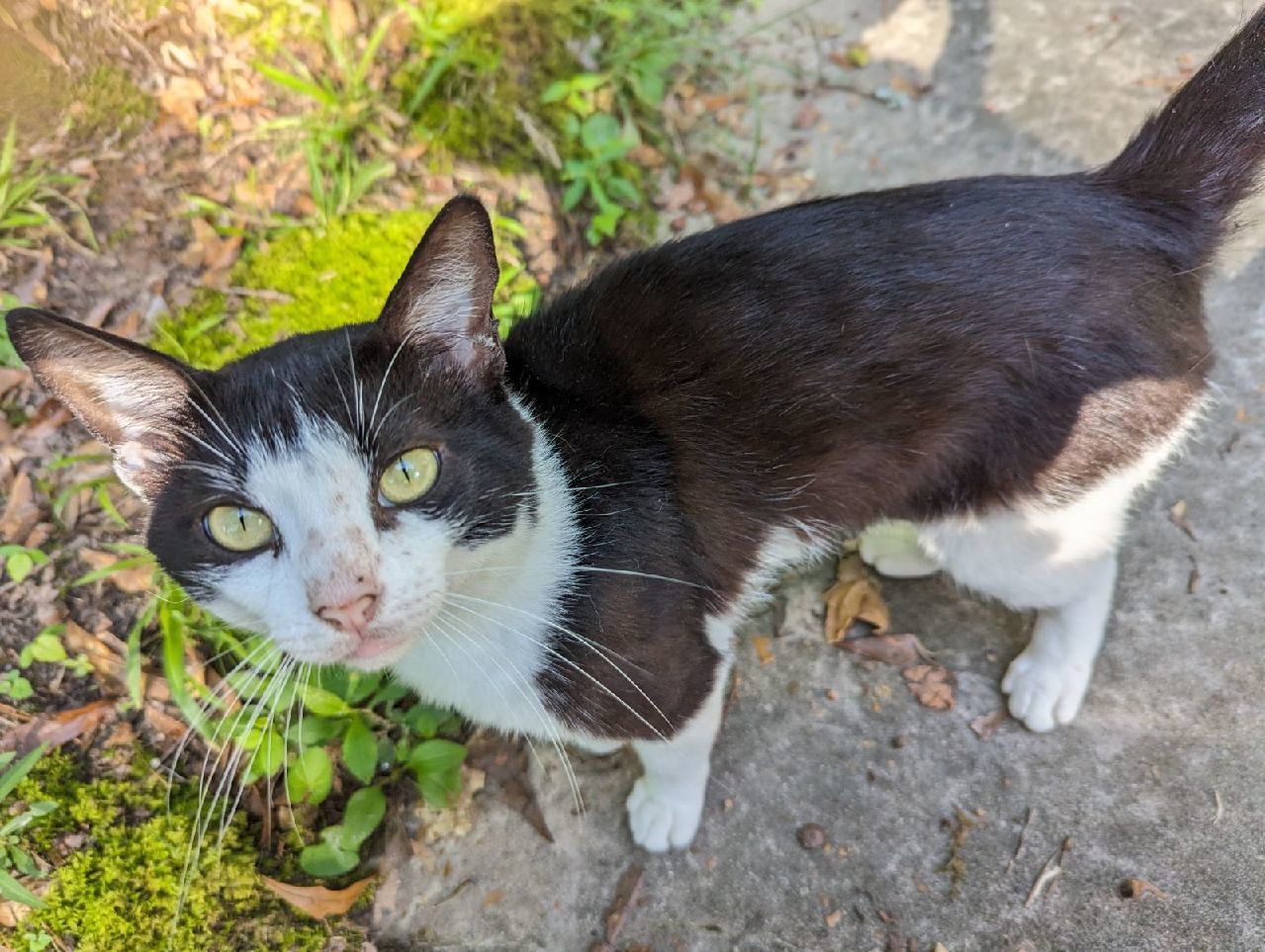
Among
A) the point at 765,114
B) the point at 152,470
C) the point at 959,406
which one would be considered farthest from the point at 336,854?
the point at 765,114

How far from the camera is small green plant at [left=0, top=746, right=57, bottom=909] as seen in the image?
5.95 ft

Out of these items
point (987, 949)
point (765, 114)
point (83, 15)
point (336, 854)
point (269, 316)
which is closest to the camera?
point (987, 949)

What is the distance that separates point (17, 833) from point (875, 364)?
2273mm

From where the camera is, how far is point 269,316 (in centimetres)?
271

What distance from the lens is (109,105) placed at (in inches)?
115

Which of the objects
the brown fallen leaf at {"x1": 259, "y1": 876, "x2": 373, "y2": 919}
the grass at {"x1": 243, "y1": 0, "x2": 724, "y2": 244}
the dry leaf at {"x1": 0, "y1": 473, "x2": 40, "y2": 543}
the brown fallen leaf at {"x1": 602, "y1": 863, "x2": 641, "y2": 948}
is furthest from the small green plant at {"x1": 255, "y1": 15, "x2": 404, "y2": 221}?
the brown fallen leaf at {"x1": 602, "y1": 863, "x2": 641, "y2": 948}

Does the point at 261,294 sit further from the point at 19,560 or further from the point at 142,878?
the point at 142,878

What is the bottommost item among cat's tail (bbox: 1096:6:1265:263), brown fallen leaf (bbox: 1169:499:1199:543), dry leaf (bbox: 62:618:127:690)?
dry leaf (bbox: 62:618:127:690)

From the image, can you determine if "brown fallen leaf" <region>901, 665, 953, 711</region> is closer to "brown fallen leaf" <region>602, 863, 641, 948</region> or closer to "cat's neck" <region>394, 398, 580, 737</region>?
"brown fallen leaf" <region>602, 863, 641, 948</region>

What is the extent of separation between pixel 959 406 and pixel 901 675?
0.91 m

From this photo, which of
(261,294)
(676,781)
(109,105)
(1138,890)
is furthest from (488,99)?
(1138,890)

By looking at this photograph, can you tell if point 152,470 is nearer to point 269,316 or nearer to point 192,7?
point 269,316

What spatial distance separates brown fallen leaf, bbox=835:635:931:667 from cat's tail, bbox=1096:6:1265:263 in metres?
1.22

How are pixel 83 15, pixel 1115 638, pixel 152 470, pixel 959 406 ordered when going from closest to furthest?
pixel 152 470 → pixel 959 406 → pixel 1115 638 → pixel 83 15
